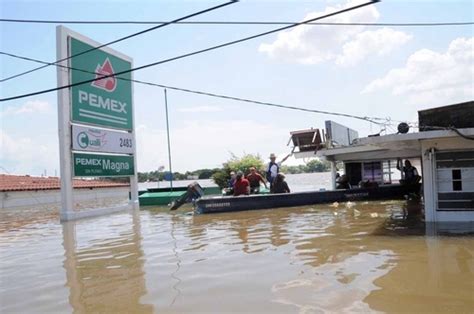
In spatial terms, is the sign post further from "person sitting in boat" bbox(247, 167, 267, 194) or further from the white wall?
the white wall

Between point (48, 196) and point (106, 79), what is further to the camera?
point (48, 196)

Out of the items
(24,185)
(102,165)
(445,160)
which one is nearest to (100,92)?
(102,165)

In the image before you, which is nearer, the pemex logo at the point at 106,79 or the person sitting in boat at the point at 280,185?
the pemex logo at the point at 106,79

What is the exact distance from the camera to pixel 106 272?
698 cm

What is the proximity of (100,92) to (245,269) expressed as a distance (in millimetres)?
12055

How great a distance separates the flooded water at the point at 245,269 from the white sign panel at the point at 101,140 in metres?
4.50

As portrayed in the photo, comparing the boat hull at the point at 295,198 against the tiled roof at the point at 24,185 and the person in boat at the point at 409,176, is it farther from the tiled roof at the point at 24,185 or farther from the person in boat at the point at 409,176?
the tiled roof at the point at 24,185

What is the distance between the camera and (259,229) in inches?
428

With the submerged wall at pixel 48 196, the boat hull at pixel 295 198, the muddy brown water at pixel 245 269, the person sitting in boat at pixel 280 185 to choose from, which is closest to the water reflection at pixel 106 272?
the muddy brown water at pixel 245 269

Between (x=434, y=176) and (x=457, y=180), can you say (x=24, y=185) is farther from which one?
(x=457, y=180)

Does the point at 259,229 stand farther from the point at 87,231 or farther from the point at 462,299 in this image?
the point at 462,299

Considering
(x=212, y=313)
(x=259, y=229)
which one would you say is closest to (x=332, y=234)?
(x=259, y=229)

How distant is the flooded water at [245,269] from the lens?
5.18m

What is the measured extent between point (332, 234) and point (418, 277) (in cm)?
365
